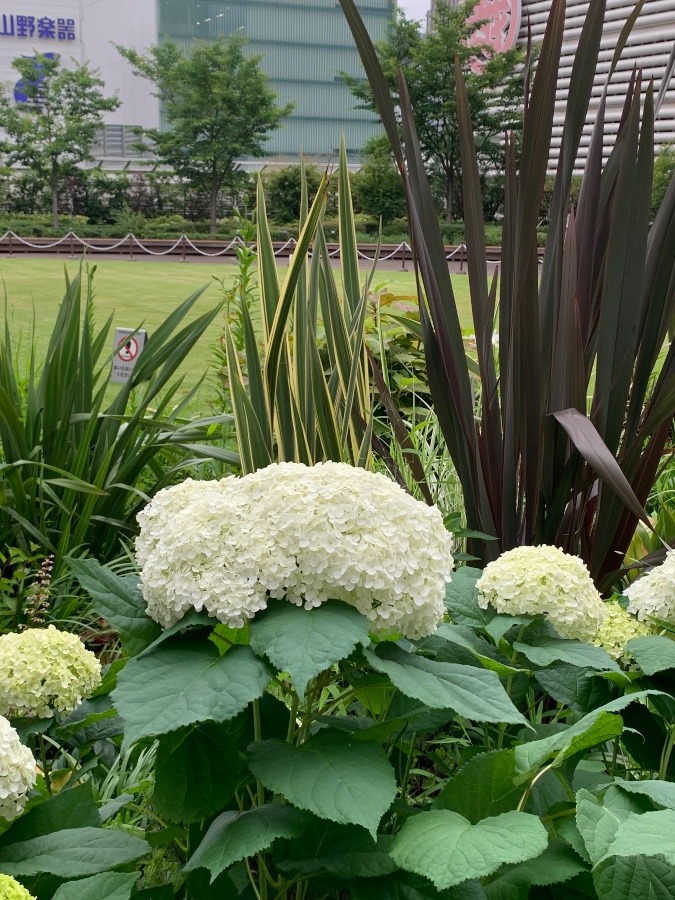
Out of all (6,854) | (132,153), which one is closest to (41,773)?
(6,854)

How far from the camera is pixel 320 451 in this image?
1.71m

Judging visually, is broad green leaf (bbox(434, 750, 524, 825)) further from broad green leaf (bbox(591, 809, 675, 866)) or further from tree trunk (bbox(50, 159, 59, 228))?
tree trunk (bbox(50, 159, 59, 228))

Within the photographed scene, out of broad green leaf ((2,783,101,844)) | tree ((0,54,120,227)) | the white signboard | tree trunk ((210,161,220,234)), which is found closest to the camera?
broad green leaf ((2,783,101,844))

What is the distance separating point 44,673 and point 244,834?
0.27 metres

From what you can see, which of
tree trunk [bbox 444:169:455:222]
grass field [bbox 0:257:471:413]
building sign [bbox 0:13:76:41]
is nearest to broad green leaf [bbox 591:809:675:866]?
grass field [bbox 0:257:471:413]

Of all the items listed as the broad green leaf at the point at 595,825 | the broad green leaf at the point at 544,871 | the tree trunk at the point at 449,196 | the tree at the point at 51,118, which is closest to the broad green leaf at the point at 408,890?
the broad green leaf at the point at 544,871

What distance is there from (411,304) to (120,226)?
1553 centimetres

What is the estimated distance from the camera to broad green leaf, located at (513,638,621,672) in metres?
0.82

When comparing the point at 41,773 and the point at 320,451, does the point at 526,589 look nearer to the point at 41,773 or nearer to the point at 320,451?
the point at 41,773

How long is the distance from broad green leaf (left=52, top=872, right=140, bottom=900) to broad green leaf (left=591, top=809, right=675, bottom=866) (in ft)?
1.10

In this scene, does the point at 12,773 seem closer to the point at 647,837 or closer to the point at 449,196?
the point at 647,837

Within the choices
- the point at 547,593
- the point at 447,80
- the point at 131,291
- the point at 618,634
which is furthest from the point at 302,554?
the point at 447,80

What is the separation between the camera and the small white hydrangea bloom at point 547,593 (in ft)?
2.93

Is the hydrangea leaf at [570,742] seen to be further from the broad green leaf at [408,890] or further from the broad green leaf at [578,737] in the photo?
the broad green leaf at [408,890]
